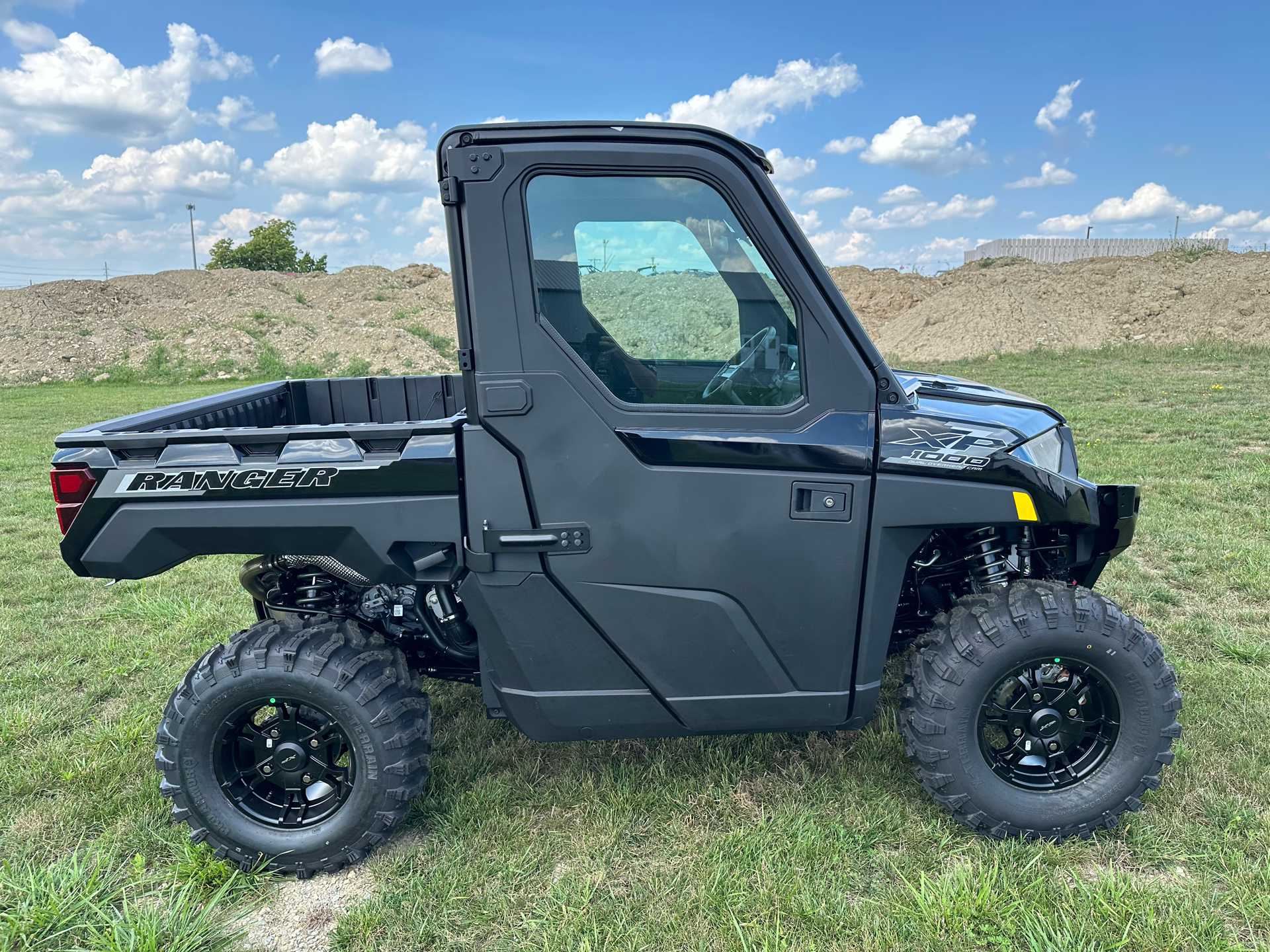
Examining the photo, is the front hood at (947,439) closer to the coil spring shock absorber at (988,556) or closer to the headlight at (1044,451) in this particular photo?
the headlight at (1044,451)

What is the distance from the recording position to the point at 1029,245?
36594 mm

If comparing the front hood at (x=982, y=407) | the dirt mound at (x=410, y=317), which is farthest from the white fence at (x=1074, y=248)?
the front hood at (x=982, y=407)

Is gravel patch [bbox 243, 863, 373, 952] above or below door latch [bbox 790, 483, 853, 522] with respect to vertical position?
below

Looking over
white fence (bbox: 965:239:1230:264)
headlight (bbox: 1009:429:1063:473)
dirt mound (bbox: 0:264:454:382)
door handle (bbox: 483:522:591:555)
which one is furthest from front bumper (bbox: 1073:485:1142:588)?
white fence (bbox: 965:239:1230:264)

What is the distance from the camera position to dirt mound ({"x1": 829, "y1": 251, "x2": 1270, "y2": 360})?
69.5 ft

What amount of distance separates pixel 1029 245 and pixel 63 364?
37822mm

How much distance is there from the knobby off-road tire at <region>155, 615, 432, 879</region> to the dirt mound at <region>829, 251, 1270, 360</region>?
2147 cm

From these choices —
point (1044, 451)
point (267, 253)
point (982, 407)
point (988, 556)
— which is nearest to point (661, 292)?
point (982, 407)

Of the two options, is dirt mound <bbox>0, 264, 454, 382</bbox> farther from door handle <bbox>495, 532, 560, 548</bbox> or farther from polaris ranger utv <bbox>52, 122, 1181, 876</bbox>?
door handle <bbox>495, 532, 560, 548</bbox>

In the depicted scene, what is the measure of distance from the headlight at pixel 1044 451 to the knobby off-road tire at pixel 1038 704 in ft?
1.35

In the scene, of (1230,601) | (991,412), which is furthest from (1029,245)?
(991,412)

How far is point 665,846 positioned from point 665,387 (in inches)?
60.4

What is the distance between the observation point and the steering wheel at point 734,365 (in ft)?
8.13

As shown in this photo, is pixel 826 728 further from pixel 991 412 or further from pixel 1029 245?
pixel 1029 245
